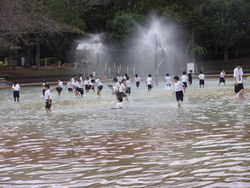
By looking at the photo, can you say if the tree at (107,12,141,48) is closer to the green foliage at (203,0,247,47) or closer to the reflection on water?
the green foliage at (203,0,247,47)

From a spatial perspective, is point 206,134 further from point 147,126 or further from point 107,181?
point 107,181

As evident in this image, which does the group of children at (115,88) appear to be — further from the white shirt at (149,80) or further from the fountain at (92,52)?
the fountain at (92,52)

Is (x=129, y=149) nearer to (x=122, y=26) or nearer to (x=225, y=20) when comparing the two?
(x=122, y=26)

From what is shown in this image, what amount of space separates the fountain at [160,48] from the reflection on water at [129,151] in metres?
45.7

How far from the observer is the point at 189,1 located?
6475 cm

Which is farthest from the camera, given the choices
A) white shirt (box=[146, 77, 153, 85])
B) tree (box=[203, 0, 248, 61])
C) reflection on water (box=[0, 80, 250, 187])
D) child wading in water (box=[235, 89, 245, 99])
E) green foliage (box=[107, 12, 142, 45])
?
tree (box=[203, 0, 248, 61])

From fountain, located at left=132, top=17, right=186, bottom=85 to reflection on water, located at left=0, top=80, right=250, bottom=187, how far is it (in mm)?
45743

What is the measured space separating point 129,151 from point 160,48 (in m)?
53.2

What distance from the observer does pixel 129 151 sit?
904cm

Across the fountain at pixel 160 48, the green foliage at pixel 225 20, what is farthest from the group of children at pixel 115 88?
the green foliage at pixel 225 20

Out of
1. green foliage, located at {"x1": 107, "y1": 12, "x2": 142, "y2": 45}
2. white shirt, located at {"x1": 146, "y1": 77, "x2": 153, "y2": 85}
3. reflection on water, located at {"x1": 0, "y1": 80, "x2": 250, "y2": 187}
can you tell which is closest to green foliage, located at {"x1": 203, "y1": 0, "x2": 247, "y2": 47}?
green foliage, located at {"x1": 107, "y1": 12, "x2": 142, "y2": 45}

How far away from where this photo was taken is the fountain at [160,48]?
6066 cm

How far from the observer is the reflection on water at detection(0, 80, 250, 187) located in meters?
6.74

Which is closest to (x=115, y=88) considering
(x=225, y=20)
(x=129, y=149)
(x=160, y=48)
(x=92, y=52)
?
(x=129, y=149)
